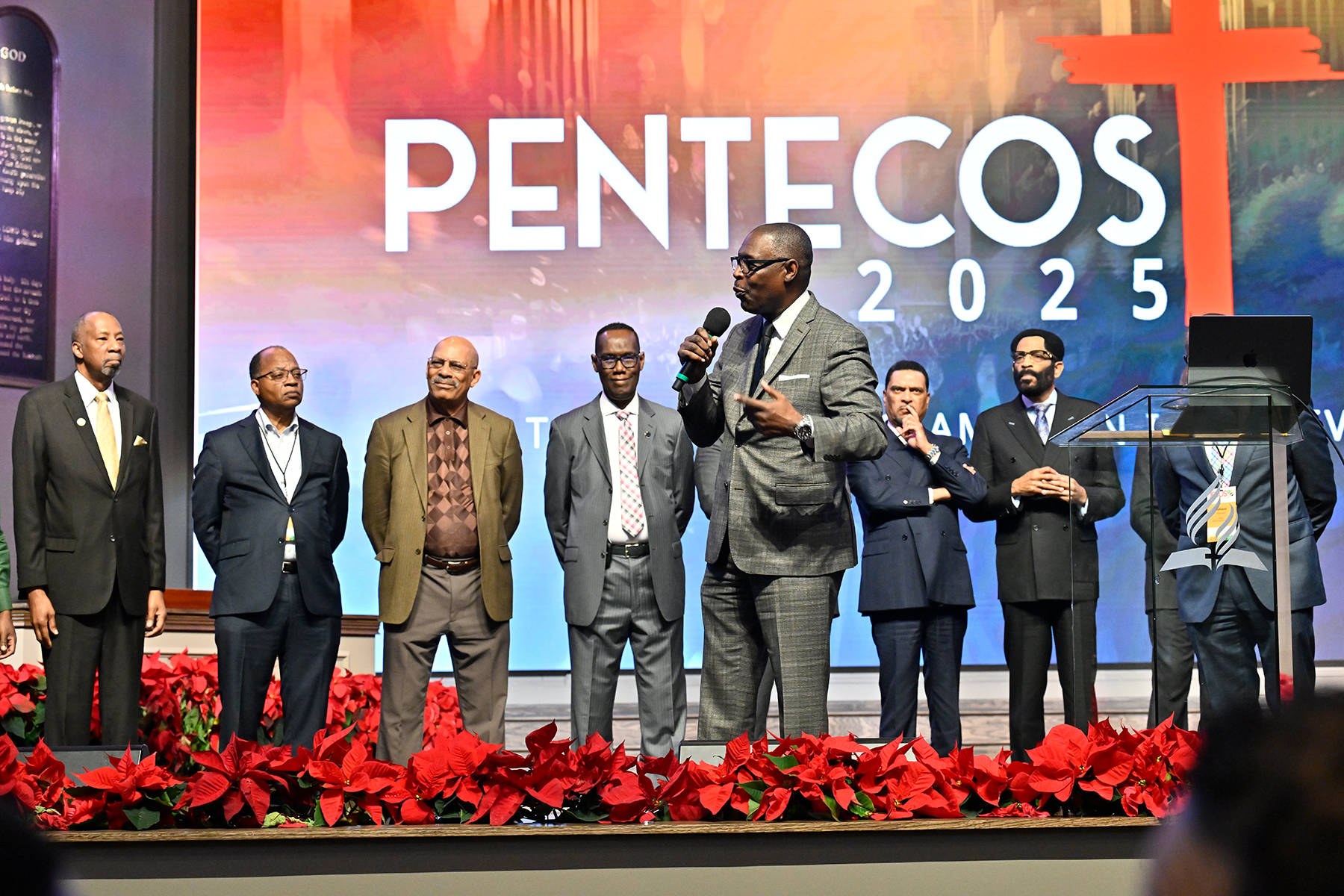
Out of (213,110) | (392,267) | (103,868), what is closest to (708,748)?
(103,868)

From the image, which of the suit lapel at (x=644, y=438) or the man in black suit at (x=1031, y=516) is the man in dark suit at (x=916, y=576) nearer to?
the man in black suit at (x=1031, y=516)

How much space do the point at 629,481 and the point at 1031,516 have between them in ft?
4.63

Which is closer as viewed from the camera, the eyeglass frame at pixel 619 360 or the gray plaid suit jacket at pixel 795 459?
the gray plaid suit jacket at pixel 795 459

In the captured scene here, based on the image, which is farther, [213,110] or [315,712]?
[213,110]

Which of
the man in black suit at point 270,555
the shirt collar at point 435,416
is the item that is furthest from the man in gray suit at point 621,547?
the man in black suit at point 270,555

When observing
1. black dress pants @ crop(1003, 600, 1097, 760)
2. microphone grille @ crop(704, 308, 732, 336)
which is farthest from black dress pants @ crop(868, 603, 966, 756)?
microphone grille @ crop(704, 308, 732, 336)

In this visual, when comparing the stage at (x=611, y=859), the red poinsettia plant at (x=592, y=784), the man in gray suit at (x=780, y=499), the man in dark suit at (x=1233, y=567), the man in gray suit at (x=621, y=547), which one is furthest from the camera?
the man in gray suit at (x=621, y=547)

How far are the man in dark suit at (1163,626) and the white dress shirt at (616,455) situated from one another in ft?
6.44

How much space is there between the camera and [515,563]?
6449 millimetres

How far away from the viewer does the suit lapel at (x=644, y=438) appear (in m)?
Result: 4.38

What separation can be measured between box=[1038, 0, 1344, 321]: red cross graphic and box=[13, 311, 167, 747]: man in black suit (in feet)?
16.3

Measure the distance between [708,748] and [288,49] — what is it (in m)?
5.24

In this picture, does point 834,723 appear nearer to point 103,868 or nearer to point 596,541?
point 596,541

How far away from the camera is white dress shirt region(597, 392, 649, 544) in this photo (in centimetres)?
432
